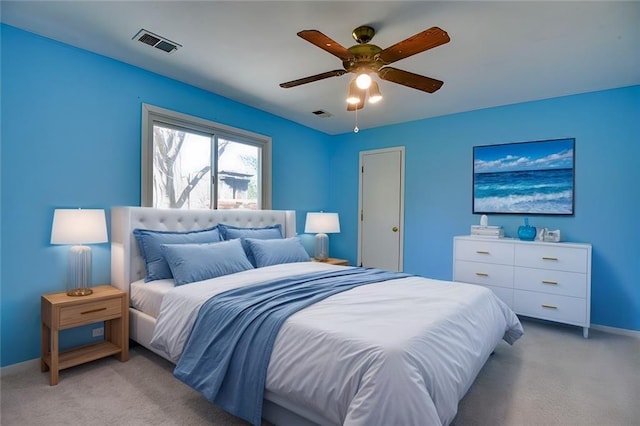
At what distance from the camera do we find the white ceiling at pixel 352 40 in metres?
2.12

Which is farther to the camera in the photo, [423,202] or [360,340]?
[423,202]

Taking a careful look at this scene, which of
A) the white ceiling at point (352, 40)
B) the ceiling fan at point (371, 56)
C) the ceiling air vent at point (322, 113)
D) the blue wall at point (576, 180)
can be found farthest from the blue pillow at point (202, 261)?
the blue wall at point (576, 180)

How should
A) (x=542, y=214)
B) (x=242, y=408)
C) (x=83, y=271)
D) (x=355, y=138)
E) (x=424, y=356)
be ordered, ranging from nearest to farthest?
(x=424, y=356) < (x=242, y=408) < (x=83, y=271) < (x=542, y=214) < (x=355, y=138)

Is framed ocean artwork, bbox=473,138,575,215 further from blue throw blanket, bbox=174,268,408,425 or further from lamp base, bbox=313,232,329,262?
blue throw blanket, bbox=174,268,408,425

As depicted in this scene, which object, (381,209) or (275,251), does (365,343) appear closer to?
(275,251)

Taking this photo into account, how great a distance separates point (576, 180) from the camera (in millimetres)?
3545

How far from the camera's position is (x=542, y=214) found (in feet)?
12.2

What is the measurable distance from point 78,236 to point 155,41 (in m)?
1.62

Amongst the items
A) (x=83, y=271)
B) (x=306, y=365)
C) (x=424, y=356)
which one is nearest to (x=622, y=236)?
(x=424, y=356)

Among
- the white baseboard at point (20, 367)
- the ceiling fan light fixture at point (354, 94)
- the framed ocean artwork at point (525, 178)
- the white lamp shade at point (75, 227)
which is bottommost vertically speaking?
the white baseboard at point (20, 367)

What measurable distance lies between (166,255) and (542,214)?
401 centimetres

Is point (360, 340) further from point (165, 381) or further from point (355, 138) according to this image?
point (355, 138)

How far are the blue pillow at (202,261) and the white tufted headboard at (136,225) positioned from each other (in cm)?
32

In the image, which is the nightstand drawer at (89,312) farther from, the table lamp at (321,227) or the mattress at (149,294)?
the table lamp at (321,227)
